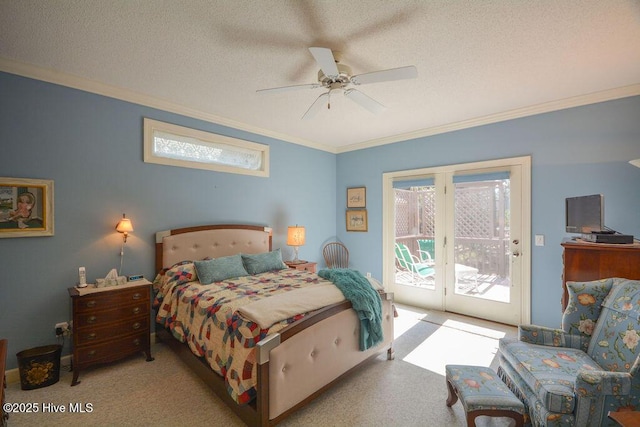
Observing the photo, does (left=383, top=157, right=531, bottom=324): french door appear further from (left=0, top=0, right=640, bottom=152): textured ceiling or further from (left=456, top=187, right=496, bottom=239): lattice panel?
(left=0, top=0, right=640, bottom=152): textured ceiling

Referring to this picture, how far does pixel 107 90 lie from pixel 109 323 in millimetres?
2299

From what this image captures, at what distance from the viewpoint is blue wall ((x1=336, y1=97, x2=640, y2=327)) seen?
2826 mm

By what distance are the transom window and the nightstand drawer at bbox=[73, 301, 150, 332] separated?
159 centimetres

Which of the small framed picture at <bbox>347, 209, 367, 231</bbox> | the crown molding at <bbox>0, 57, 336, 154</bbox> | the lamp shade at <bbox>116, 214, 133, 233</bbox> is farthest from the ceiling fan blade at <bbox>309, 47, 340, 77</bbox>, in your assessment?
the small framed picture at <bbox>347, 209, 367, 231</bbox>

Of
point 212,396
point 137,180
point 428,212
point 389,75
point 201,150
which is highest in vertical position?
point 389,75

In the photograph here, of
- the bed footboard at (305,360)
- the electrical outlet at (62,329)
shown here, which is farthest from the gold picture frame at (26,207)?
the bed footboard at (305,360)

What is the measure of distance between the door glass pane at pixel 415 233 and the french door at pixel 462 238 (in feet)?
0.05

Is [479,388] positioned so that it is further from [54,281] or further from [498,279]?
[54,281]

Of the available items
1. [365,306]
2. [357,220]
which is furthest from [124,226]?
[357,220]

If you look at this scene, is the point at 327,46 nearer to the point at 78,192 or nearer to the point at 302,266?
the point at 78,192

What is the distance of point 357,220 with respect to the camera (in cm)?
509

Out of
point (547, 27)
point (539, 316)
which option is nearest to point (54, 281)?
point (547, 27)

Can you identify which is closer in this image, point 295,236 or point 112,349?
point 112,349

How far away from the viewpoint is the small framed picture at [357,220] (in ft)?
16.4
